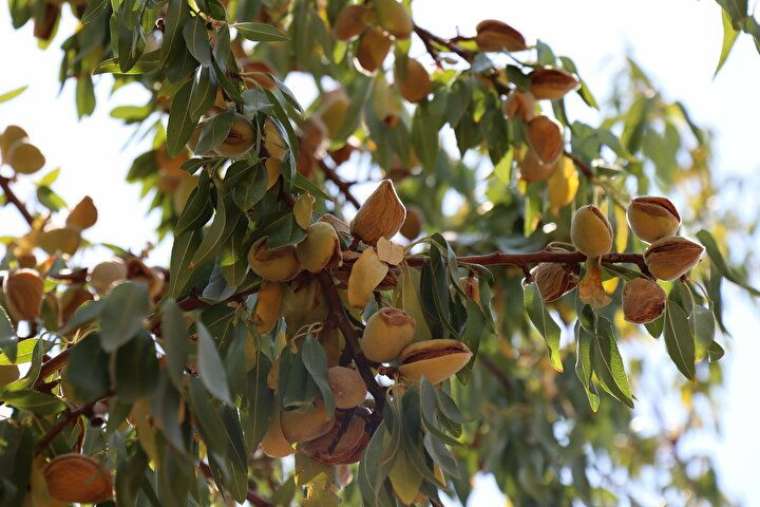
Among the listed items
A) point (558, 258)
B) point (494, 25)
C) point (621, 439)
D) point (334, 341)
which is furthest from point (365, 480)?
point (621, 439)

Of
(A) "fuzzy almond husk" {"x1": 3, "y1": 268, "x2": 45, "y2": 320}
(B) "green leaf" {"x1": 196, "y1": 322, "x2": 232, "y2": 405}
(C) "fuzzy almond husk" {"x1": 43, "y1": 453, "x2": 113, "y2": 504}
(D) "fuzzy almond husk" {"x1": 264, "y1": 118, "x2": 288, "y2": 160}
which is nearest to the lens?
(B) "green leaf" {"x1": 196, "y1": 322, "x2": 232, "y2": 405}

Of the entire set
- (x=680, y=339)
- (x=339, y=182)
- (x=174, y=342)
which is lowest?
(x=339, y=182)

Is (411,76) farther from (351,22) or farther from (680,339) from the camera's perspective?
(680,339)

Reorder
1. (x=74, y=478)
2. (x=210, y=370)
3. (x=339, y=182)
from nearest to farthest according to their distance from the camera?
(x=210, y=370), (x=74, y=478), (x=339, y=182)

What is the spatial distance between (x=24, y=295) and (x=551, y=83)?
660mm

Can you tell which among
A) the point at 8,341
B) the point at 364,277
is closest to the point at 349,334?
the point at 364,277

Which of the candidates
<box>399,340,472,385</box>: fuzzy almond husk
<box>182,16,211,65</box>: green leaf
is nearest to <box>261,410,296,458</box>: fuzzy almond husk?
<box>399,340,472,385</box>: fuzzy almond husk

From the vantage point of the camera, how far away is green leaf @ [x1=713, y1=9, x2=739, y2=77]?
112 cm

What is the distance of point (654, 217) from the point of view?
40.5 inches

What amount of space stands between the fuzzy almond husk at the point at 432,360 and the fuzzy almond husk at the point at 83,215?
676 millimetres

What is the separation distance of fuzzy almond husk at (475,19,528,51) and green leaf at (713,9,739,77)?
298mm

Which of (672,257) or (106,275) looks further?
(106,275)

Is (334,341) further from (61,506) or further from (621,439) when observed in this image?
(621,439)

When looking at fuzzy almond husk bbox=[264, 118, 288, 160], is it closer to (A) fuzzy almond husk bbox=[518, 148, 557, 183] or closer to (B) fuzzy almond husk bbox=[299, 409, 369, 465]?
(B) fuzzy almond husk bbox=[299, 409, 369, 465]
